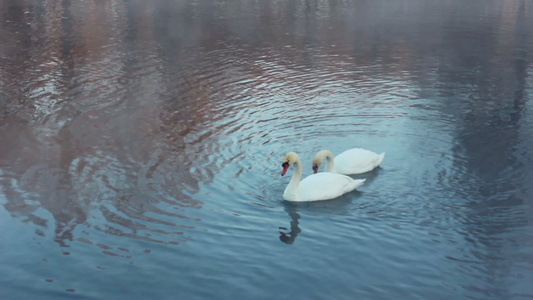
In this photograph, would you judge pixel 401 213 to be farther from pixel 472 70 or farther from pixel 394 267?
pixel 472 70

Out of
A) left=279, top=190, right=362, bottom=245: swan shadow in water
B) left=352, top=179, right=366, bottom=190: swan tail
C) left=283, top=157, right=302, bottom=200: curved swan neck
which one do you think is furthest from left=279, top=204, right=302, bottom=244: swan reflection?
left=352, top=179, right=366, bottom=190: swan tail

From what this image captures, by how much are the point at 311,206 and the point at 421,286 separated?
298 centimetres

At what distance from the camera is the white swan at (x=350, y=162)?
1161cm

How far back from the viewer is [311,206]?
10734 mm

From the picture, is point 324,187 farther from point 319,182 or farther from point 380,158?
point 380,158

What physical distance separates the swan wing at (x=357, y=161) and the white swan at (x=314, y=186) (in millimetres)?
754

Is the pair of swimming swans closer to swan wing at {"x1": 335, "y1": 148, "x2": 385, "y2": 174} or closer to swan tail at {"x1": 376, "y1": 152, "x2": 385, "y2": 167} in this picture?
swan wing at {"x1": 335, "y1": 148, "x2": 385, "y2": 174}

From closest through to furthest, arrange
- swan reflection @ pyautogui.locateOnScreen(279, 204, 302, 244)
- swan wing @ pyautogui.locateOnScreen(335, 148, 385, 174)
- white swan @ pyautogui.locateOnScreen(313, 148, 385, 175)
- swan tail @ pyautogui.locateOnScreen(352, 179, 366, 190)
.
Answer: swan reflection @ pyautogui.locateOnScreen(279, 204, 302, 244) < swan tail @ pyautogui.locateOnScreen(352, 179, 366, 190) < white swan @ pyautogui.locateOnScreen(313, 148, 385, 175) < swan wing @ pyautogui.locateOnScreen(335, 148, 385, 174)

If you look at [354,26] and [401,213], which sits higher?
[401,213]

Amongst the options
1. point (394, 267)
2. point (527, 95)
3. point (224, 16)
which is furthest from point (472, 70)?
point (224, 16)

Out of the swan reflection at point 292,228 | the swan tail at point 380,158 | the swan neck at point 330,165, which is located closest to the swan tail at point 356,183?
the swan neck at point 330,165

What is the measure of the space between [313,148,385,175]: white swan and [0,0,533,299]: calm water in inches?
11.9

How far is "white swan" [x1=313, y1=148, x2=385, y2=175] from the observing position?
11.6 m

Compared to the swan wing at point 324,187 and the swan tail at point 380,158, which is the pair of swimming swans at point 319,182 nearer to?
the swan wing at point 324,187
